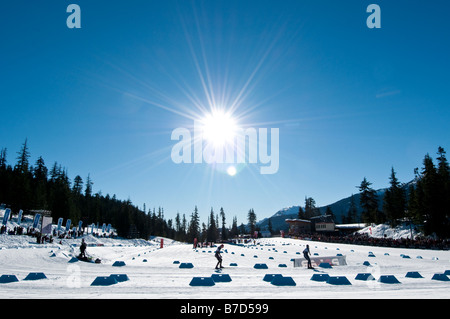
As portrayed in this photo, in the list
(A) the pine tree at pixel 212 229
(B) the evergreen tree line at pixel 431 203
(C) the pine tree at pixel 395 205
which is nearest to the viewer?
(B) the evergreen tree line at pixel 431 203

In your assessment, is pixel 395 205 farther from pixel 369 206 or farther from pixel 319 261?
pixel 319 261

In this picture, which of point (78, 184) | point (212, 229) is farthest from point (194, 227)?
point (78, 184)

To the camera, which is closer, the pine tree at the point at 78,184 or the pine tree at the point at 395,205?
the pine tree at the point at 395,205

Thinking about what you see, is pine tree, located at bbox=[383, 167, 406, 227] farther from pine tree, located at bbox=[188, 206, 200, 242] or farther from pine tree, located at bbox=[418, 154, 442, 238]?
pine tree, located at bbox=[188, 206, 200, 242]

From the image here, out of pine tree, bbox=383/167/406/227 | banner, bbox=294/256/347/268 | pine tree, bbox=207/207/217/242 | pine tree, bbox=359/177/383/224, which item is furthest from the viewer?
pine tree, bbox=207/207/217/242

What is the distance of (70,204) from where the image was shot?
82312mm

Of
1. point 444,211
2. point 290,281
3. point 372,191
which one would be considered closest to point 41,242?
point 290,281

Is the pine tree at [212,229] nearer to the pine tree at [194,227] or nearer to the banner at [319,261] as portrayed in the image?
the pine tree at [194,227]

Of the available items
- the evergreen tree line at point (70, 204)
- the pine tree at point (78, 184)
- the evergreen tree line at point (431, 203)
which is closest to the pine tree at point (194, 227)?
the evergreen tree line at point (70, 204)

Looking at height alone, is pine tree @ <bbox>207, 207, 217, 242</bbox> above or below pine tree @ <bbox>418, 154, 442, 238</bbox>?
below

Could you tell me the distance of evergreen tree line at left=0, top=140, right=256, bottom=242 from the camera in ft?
229

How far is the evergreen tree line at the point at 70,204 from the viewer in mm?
69750

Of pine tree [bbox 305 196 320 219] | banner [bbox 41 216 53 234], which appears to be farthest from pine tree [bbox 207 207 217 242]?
banner [bbox 41 216 53 234]
